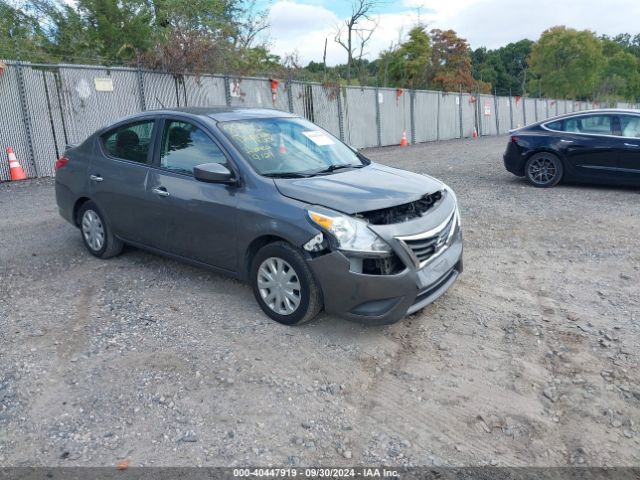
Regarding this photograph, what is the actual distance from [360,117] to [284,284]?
18.3 metres

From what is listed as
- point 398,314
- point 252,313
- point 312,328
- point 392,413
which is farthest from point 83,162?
point 392,413

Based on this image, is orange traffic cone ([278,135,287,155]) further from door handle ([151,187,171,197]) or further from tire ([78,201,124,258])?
tire ([78,201,124,258])

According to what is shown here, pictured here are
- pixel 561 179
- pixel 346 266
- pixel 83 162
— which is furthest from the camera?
pixel 561 179

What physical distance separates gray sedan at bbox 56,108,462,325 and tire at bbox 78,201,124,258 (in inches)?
0.8

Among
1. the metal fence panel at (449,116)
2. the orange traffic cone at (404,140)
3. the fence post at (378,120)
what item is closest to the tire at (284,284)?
the fence post at (378,120)

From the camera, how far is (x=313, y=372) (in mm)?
3617

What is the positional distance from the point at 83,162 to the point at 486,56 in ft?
307

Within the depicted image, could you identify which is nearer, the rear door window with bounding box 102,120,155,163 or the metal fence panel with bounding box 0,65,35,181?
the rear door window with bounding box 102,120,155,163

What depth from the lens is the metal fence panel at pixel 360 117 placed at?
2091 cm

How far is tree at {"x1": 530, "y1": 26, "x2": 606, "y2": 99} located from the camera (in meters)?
55.0

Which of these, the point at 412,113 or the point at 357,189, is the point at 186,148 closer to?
the point at 357,189

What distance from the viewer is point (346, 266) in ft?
12.3

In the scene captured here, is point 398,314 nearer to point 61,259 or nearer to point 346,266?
point 346,266

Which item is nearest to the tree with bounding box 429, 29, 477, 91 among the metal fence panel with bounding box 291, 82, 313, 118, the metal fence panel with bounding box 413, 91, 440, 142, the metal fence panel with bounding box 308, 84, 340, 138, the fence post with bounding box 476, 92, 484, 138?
the fence post with bounding box 476, 92, 484, 138
